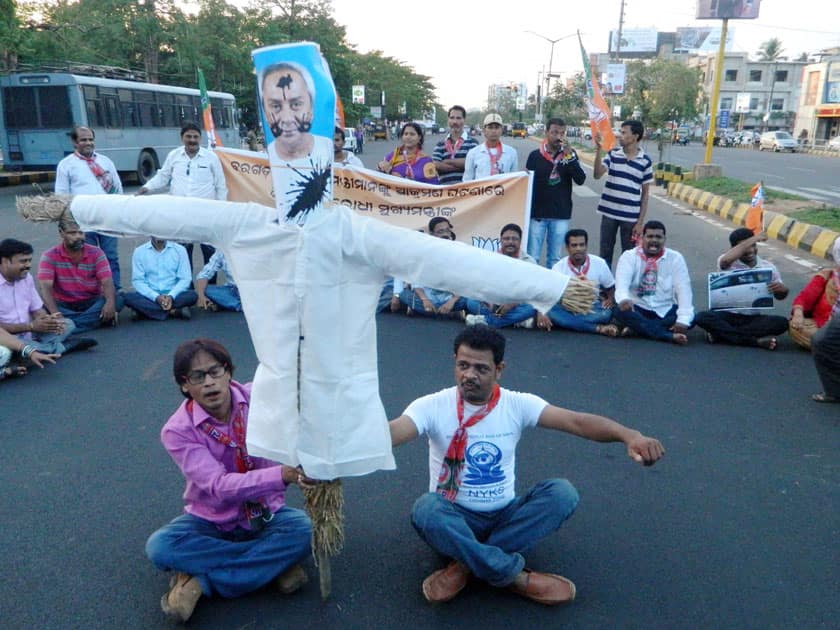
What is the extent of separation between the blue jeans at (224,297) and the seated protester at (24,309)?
5.51ft

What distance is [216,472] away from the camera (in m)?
2.77

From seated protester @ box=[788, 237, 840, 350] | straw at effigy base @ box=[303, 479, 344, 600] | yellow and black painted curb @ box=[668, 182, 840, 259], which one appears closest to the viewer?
straw at effigy base @ box=[303, 479, 344, 600]

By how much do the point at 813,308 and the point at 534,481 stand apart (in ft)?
11.9

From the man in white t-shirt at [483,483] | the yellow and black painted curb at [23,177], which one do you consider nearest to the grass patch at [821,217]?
the man in white t-shirt at [483,483]

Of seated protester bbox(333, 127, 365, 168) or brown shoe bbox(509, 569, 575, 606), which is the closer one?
brown shoe bbox(509, 569, 575, 606)

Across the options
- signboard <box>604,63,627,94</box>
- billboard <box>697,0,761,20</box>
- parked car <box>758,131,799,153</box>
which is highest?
billboard <box>697,0,761,20</box>

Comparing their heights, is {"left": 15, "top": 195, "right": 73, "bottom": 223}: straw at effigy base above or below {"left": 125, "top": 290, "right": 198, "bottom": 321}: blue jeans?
above

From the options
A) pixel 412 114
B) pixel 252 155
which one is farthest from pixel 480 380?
pixel 412 114

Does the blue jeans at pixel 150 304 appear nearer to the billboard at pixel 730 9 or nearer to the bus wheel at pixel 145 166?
the bus wheel at pixel 145 166

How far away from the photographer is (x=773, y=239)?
1199cm

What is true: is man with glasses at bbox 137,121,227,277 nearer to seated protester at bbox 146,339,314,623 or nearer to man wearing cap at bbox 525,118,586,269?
man wearing cap at bbox 525,118,586,269

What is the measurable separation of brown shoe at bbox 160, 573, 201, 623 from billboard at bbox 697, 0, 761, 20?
18.9 m

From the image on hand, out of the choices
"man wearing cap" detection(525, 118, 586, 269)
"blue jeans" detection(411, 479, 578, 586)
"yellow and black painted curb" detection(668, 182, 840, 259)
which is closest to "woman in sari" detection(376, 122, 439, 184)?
"man wearing cap" detection(525, 118, 586, 269)

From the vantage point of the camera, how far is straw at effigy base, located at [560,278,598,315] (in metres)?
2.38
